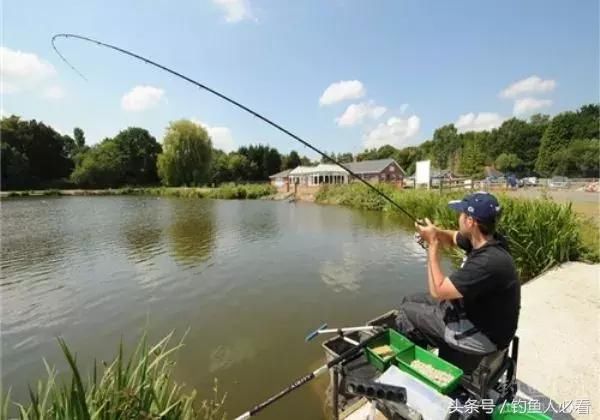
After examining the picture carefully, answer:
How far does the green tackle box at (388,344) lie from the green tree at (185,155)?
53237mm

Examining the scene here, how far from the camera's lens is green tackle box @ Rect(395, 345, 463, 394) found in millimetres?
2168

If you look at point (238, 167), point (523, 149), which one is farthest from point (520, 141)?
point (238, 167)

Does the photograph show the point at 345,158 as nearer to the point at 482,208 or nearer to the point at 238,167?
the point at 238,167

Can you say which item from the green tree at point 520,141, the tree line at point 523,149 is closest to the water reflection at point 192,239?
the tree line at point 523,149

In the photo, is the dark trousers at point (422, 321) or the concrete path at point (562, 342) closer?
the dark trousers at point (422, 321)

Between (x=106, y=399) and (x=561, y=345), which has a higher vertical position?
(x=106, y=399)

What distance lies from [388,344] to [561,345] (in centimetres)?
249

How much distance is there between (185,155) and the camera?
170 ft

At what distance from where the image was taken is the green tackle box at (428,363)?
217cm

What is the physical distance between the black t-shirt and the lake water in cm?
225

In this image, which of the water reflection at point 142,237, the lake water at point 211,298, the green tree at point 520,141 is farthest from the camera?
the green tree at point 520,141

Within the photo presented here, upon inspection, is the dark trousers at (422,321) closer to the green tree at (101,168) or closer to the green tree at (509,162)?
the green tree at (101,168)

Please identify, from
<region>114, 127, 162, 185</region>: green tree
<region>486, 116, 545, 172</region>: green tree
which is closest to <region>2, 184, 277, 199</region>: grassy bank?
<region>114, 127, 162, 185</region>: green tree

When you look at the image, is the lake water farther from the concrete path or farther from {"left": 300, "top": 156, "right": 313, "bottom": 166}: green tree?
{"left": 300, "top": 156, "right": 313, "bottom": 166}: green tree
